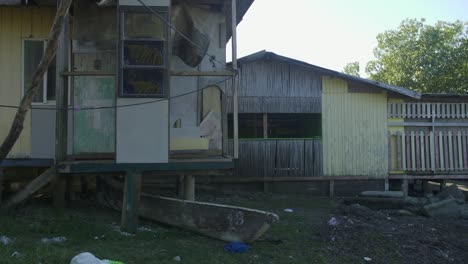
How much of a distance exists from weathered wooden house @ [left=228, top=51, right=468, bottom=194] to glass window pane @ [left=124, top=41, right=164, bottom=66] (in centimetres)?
692

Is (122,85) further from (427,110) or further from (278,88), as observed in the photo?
(427,110)

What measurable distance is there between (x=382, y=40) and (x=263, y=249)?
28.7 meters

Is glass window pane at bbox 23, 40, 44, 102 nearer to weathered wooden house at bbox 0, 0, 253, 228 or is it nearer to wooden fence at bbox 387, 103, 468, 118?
weathered wooden house at bbox 0, 0, 253, 228

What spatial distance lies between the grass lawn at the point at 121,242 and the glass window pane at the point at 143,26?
10.7ft

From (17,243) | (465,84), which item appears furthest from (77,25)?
(465,84)

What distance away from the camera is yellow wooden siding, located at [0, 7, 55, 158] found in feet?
27.5

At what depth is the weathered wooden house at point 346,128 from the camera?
13.9 m

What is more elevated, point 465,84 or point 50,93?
point 465,84

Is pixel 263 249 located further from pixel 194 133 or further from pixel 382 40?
pixel 382 40

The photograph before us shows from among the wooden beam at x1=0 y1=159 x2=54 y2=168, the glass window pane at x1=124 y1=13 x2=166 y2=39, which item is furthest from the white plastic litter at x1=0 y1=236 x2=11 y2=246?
the glass window pane at x1=124 y1=13 x2=166 y2=39

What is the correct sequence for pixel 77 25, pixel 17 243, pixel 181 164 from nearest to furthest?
pixel 17 243, pixel 181 164, pixel 77 25

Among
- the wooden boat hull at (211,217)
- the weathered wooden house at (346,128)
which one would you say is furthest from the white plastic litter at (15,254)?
the weathered wooden house at (346,128)

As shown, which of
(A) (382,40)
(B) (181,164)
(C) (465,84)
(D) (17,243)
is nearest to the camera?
(D) (17,243)

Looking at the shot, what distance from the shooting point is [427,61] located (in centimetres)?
2750
